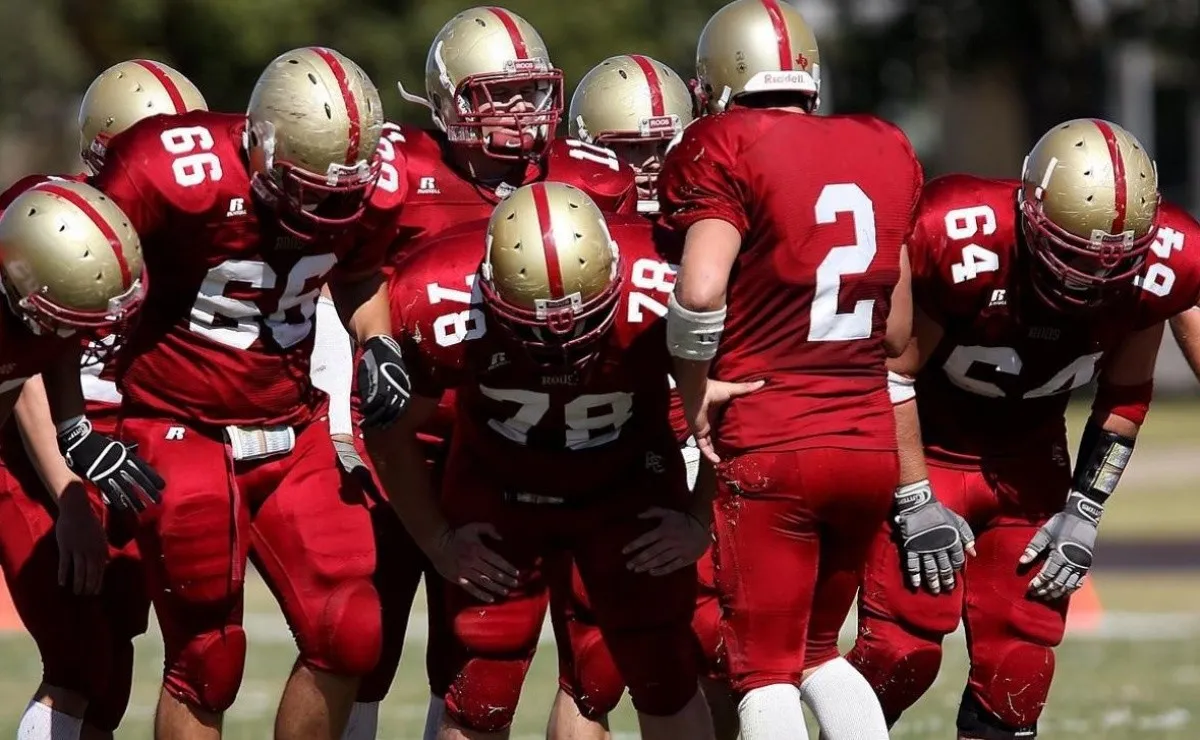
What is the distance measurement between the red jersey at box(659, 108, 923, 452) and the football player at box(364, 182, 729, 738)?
0.42ft

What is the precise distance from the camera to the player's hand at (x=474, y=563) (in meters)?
4.97

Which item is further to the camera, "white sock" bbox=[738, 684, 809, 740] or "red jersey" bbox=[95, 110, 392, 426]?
"red jersey" bbox=[95, 110, 392, 426]

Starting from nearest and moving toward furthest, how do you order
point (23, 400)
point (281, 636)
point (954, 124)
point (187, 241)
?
point (187, 241) < point (23, 400) < point (281, 636) < point (954, 124)

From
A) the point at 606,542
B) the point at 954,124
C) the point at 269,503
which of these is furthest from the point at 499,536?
the point at 954,124

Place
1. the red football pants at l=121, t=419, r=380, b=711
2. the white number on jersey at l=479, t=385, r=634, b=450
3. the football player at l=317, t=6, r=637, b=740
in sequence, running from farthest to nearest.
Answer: the football player at l=317, t=6, r=637, b=740 → the red football pants at l=121, t=419, r=380, b=711 → the white number on jersey at l=479, t=385, r=634, b=450

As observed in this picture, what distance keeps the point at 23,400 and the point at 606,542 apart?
5.63 feet

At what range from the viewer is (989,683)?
5.47 metres

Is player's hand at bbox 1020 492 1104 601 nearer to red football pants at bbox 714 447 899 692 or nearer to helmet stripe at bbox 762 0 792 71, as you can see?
red football pants at bbox 714 447 899 692

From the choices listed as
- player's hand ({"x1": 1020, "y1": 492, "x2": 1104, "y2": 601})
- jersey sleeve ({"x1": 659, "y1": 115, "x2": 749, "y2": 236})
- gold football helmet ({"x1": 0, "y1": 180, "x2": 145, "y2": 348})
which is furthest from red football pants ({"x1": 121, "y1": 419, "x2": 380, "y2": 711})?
player's hand ({"x1": 1020, "y1": 492, "x2": 1104, "y2": 601})

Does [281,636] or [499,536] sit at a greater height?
[499,536]

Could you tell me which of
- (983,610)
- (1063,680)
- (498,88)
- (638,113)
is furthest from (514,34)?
(1063,680)

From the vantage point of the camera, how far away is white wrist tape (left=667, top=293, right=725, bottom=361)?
14.8ft

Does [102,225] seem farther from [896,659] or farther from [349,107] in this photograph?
[896,659]

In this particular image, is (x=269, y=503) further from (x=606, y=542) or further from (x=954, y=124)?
(x=954, y=124)
